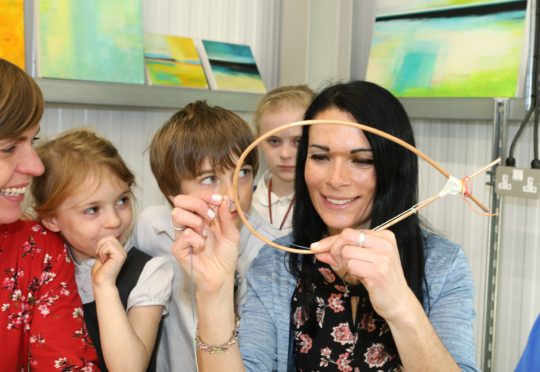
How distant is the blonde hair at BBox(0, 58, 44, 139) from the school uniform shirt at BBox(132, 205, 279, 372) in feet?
1.82

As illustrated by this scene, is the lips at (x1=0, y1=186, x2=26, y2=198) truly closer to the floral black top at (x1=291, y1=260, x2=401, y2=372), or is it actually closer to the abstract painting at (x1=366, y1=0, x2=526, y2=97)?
the floral black top at (x1=291, y1=260, x2=401, y2=372)

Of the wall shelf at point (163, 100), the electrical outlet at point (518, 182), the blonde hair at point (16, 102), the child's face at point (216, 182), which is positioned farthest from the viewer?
the wall shelf at point (163, 100)

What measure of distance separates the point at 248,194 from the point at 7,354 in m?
0.71

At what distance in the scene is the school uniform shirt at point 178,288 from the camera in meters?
1.73

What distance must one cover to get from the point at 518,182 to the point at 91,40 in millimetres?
1755

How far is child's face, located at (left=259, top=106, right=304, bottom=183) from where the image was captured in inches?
96.8

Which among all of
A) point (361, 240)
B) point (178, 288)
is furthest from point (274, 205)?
point (361, 240)

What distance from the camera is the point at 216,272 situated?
4.41 ft

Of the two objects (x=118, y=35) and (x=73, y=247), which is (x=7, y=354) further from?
(x=118, y=35)

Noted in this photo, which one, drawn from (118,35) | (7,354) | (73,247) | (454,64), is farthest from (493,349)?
(118,35)

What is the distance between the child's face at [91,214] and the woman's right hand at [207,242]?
404 millimetres

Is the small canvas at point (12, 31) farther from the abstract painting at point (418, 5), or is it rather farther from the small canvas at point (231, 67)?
the abstract painting at point (418, 5)

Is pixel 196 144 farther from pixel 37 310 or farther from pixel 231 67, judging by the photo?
pixel 231 67

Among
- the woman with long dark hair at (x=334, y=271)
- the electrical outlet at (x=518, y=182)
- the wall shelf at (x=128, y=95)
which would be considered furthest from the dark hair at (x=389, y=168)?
the wall shelf at (x=128, y=95)
